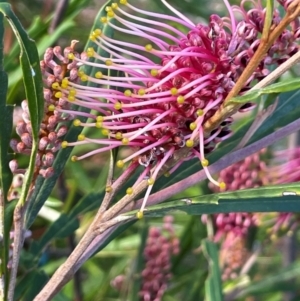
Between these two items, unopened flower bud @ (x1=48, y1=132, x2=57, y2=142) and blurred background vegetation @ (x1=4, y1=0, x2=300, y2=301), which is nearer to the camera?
unopened flower bud @ (x1=48, y1=132, x2=57, y2=142)

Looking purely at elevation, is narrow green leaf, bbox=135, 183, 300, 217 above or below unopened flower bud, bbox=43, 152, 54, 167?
below

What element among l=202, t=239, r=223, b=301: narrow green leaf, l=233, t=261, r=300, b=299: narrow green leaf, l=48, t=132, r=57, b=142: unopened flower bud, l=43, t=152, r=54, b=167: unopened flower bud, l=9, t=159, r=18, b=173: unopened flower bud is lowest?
l=233, t=261, r=300, b=299: narrow green leaf

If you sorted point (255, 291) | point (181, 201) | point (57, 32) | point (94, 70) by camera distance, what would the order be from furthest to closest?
point (255, 291) → point (57, 32) → point (94, 70) → point (181, 201)

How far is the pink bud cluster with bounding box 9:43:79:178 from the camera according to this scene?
52 cm

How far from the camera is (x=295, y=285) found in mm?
1146

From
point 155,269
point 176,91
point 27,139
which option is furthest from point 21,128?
point 155,269

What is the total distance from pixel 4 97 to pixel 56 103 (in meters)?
0.05

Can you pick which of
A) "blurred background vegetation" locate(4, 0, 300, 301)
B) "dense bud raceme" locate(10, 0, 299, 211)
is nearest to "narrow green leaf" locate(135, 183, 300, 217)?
"dense bud raceme" locate(10, 0, 299, 211)

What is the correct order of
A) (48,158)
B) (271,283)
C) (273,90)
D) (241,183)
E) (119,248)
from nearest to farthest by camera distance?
1. (273,90)
2. (48,158)
3. (241,183)
4. (271,283)
5. (119,248)

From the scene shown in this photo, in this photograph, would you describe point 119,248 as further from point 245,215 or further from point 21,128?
point 21,128

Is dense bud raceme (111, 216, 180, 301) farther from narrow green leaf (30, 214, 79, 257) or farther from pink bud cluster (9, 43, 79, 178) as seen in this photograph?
pink bud cluster (9, 43, 79, 178)

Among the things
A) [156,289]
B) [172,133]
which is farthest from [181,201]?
[156,289]

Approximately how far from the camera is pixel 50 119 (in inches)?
20.5

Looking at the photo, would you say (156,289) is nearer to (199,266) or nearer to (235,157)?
(199,266)
